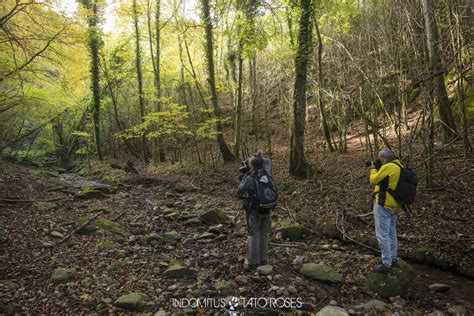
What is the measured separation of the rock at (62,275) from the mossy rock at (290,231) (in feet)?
14.2

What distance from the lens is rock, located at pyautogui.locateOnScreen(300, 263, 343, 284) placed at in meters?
4.92

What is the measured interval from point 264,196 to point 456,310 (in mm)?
3180

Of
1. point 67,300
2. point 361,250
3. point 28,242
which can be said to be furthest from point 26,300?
point 361,250

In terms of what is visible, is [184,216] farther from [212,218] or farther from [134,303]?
[134,303]

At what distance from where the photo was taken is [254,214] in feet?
17.4

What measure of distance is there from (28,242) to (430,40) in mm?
10705

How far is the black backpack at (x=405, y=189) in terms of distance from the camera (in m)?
4.75

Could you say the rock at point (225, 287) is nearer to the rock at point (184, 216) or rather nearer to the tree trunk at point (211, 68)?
the rock at point (184, 216)

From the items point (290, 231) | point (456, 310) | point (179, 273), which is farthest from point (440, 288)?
point (179, 273)

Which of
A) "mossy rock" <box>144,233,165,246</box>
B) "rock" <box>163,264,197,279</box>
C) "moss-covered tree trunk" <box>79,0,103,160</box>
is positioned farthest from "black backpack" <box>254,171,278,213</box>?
"moss-covered tree trunk" <box>79,0,103,160</box>

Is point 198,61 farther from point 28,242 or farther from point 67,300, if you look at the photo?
point 67,300

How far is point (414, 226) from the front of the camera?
6.37 m

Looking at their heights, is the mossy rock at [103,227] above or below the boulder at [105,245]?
above

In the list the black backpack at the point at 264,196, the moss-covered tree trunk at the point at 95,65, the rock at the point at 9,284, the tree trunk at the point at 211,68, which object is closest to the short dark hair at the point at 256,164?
the black backpack at the point at 264,196
